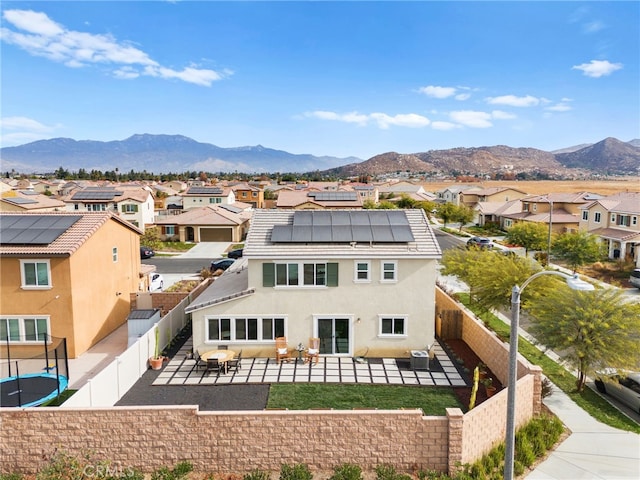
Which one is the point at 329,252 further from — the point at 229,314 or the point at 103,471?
the point at 103,471

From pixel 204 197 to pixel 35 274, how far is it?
58.1 m

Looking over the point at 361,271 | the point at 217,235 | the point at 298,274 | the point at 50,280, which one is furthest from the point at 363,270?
the point at 217,235

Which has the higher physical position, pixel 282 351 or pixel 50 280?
pixel 50 280

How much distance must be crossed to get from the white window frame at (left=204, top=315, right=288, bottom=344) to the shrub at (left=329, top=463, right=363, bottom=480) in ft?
28.3

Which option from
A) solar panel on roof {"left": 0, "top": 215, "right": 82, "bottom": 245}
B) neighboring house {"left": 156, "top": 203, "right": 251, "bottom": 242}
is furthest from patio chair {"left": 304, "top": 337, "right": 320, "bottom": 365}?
neighboring house {"left": 156, "top": 203, "right": 251, "bottom": 242}

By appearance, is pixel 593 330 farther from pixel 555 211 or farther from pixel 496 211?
pixel 496 211

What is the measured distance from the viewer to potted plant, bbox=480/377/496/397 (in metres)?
16.8

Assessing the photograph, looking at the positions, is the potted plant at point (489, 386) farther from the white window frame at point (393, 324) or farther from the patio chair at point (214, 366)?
the patio chair at point (214, 366)

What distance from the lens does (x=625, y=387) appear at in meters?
16.7

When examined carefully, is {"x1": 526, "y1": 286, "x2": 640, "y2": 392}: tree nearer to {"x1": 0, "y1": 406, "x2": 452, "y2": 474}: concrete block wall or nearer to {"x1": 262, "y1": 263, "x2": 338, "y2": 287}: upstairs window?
{"x1": 0, "y1": 406, "x2": 452, "y2": 474}: concrete block wall

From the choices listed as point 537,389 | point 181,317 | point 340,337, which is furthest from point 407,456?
point 181,317

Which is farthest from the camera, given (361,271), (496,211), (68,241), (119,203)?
(496,211)

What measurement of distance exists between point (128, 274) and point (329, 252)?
14.2 meters

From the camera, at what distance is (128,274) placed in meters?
27.3
